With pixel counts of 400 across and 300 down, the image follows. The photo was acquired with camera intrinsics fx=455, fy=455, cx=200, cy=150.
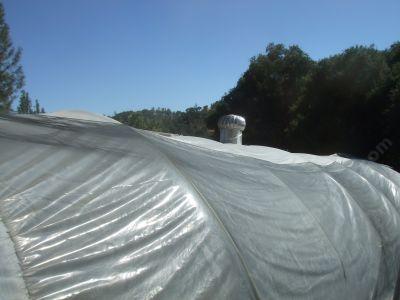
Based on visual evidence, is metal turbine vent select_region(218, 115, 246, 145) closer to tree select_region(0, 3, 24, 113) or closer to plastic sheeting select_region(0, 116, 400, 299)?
plastic sheeting select_region(0, 116, 400, 299)

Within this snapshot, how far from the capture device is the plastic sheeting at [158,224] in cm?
233

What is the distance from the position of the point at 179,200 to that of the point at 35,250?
110 cm

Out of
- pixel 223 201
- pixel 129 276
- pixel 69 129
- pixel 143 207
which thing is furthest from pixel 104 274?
pixel 69 129

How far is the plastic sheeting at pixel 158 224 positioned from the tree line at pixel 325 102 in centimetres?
1319

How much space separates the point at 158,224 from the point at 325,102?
21024mm

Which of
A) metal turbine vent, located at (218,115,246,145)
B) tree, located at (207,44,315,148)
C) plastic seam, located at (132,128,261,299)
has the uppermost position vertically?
tree, located at (207,44,315,148)

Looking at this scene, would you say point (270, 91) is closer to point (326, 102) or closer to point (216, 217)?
point (326, 102)

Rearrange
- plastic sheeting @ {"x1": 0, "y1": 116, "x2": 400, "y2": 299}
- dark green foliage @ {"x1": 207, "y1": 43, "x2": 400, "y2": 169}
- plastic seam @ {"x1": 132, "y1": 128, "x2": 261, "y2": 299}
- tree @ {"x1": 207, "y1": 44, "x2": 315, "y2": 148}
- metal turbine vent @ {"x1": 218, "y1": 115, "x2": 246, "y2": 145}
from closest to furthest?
plastic sheeting @ {"x1": 0, "y1": 116, "x2": 400, "y2": 299}
plastic seam @ {"x1": 132, "y1": 128, "x2": 261, "y2": 299}
metal turbine vent @ {"x1": 218, "y1": 115, "x2": 246, "y2": 145}
dark green foliage @ {"x1": 207, "y1": 43, "x2": 400, "y2": 169}
tree @ {"x1": 207, "y1": 44, "x2": 315, "y2": 148}

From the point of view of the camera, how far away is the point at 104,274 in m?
2.33

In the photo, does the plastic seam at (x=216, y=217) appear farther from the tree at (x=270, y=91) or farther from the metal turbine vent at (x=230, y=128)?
the tree at (x=270, y=91)

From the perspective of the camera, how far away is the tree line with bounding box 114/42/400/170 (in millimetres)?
18656

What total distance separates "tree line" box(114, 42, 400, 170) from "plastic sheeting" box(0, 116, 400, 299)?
13186 millimetres

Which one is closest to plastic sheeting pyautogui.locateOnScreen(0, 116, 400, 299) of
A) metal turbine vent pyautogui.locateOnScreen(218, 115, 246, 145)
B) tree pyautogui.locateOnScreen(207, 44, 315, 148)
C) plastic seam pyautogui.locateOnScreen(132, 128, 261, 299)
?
plastic seam pyautogui.locateOnScreen(132, 128, 261, 299)

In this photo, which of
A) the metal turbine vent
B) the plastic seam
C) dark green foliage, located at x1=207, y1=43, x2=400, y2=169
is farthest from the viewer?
dark green foliage, located at x1=207, y1=43, x2=400, y2=169
